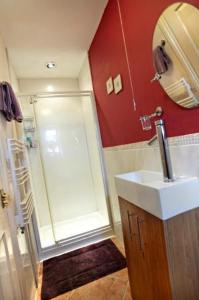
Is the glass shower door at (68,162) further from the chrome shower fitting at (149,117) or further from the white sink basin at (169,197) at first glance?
the white sink basin at (169,197)

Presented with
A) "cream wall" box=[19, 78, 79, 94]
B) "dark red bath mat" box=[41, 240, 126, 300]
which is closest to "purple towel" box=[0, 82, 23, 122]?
"cream wall" box=[19, 78, 79, 94]

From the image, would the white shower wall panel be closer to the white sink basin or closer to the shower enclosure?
the shower enclosure

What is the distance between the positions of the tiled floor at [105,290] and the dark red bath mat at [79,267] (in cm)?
5

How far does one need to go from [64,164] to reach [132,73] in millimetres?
1954

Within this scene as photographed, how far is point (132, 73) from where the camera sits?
58.7 inches

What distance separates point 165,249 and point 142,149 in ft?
2.61

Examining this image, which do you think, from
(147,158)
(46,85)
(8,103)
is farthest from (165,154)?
(46,85)

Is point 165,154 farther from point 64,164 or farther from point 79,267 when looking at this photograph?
point 64,164

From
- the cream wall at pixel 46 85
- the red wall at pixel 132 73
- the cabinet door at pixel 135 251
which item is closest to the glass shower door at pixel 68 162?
the cream wall at pixel 46 85

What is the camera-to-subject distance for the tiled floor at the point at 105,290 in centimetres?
149

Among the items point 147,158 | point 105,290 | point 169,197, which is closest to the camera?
point 169,197

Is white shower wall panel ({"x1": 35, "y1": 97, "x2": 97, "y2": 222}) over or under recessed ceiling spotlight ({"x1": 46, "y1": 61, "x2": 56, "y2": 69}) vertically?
under

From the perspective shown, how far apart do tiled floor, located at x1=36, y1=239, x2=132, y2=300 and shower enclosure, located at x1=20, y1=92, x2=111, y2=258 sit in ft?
3.06

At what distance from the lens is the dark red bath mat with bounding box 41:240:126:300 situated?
1674 mm
